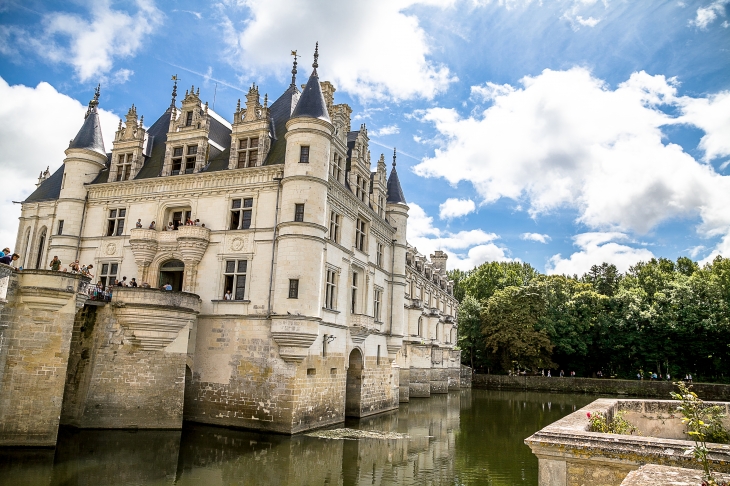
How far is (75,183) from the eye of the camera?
27.7 metres

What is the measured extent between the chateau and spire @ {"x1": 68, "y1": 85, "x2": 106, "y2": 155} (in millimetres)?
85

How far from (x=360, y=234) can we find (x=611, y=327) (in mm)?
37821

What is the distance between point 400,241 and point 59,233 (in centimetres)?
1992

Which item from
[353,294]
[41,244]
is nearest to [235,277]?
[353,294]

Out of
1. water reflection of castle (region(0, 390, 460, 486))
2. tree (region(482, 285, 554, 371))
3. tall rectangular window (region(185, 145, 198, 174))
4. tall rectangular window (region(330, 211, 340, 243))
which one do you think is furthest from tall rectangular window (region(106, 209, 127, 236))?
tree (region(482, 285, 554, 371))

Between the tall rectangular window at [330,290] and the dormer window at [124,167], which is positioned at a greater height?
the dormer window at [124,167]

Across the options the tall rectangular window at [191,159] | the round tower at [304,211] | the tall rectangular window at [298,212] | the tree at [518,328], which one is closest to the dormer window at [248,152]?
the round tower at [304,211]

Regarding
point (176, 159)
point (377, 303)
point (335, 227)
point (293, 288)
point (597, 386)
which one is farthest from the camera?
point (597, 386)

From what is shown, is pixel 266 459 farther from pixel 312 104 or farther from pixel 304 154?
pixel 312 104

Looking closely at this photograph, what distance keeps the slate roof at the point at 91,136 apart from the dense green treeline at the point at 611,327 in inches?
1697

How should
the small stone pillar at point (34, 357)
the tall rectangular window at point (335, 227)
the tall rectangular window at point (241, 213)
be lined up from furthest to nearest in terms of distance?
1. the tall rectangular window at point (335, 227)
2. the tall rectangular window at point (241, 213)
3. the small stone pillar at point (34, 357)

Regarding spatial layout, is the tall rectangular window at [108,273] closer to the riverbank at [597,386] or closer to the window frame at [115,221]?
the window frame at [115,221]

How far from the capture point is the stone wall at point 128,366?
789 inches

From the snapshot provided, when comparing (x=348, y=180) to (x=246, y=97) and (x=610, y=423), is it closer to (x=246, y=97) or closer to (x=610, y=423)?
(x=246, y=97)
